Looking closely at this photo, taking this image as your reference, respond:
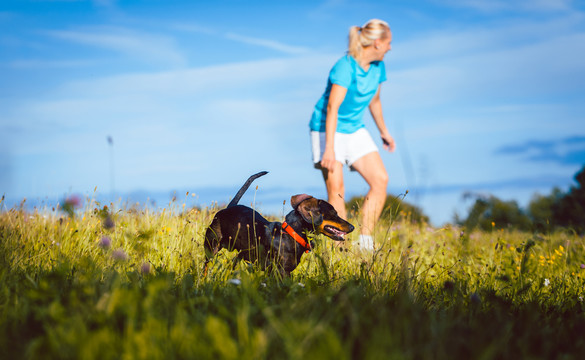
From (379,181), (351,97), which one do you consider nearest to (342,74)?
(351,97)

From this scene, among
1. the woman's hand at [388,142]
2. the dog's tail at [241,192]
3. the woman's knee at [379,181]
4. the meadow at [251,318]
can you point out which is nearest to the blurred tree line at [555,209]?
the woman's hand at [388,142]

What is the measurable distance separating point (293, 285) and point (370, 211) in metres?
3.14

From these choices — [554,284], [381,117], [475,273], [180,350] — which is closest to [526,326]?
[180,350]

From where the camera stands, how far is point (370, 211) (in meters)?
6.07

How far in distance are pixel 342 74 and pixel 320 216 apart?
2149mm

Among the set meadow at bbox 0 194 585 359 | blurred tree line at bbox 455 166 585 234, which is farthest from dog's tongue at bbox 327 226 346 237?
blurred tree line at bbox 455 166 585 234

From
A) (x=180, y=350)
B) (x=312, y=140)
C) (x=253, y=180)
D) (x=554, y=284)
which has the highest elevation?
(x=312, y=140)

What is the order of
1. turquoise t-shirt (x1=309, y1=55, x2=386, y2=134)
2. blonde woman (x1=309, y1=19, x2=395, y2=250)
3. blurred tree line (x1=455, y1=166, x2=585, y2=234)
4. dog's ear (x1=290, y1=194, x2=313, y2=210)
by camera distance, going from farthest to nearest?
blurred tree line (x1=455, y1=166, x2=585, y2=234) < blonde woman (x1=309, y1=19, x2=395, y2=250) < turquoise t-shirt (x1=309, y1=55, x2=386, y2=134) < dog's ear (x1=290, y1=194, x2=313, y2=210)

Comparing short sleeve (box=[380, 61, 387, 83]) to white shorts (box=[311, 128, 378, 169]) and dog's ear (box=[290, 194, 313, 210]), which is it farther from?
dog's ear (box=[290, 194, 313, 210])

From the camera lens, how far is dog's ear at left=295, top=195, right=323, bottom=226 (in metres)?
4.26

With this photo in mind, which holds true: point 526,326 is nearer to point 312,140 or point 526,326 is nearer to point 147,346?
point 147,346

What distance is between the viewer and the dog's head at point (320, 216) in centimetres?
428

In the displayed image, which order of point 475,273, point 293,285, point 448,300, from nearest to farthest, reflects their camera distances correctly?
point 293,285 → point 448,300 → point 475,273

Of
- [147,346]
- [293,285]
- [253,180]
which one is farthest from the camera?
[253,180]
